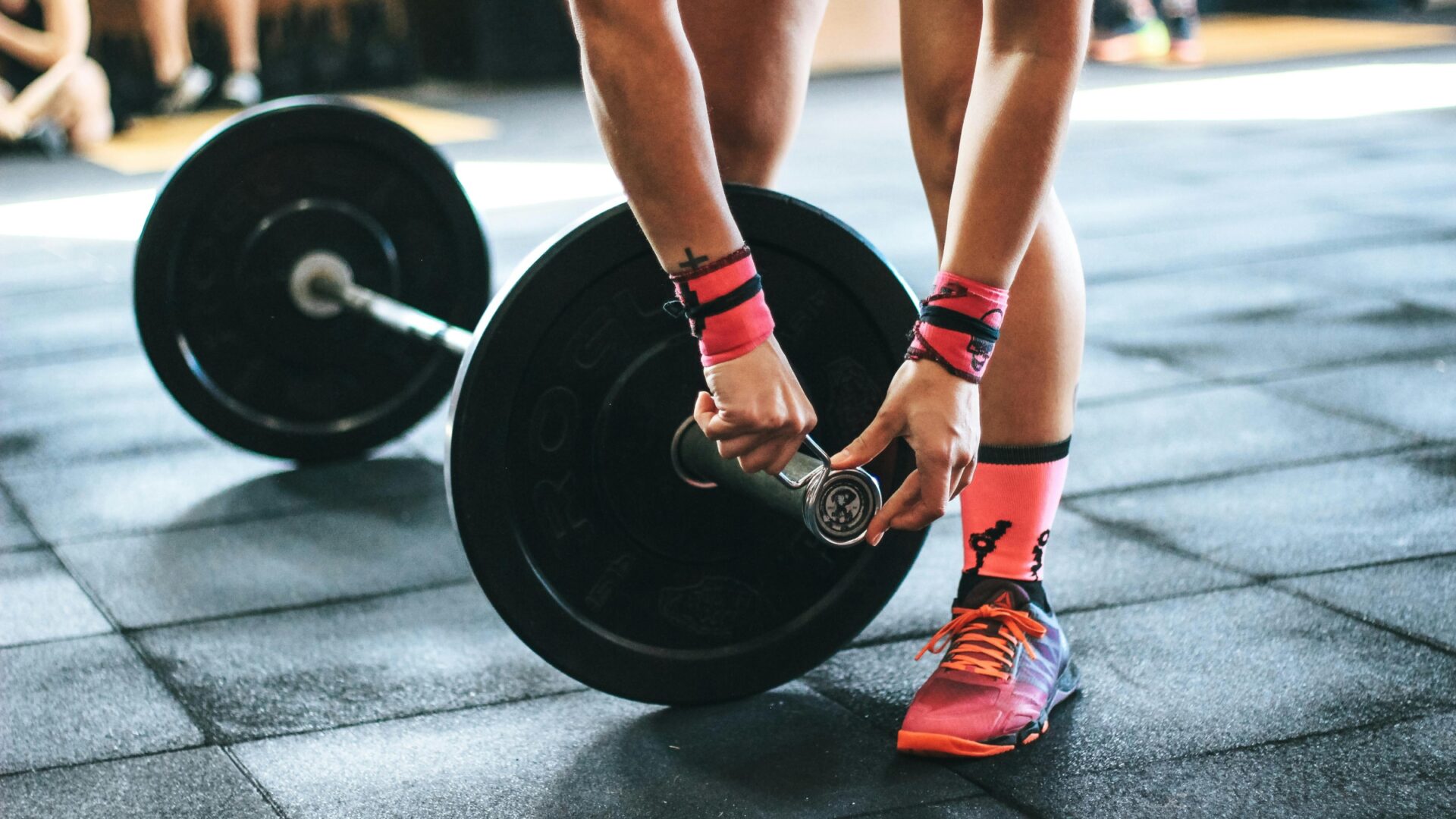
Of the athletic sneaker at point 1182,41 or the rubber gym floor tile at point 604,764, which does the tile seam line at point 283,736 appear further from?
the athletic sneaker at point 1182,41

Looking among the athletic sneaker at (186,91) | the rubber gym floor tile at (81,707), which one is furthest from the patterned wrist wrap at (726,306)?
the athletic sneaker at (186,91)

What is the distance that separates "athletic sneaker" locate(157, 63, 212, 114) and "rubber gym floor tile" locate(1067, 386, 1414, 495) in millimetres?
5392

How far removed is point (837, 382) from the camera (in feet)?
4.25

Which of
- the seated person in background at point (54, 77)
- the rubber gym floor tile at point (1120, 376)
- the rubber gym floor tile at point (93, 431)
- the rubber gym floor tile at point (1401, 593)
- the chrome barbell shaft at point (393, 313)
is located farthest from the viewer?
the seated person in background at point (54, 77)

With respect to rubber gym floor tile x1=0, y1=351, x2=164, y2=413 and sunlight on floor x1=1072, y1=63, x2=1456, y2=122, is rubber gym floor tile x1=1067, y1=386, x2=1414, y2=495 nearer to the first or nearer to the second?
rubber gym floor tile x1=0, y1=351, x2=164, y2=413

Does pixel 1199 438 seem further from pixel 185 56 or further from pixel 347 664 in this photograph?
pixel 185 56

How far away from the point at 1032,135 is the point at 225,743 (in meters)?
0.87

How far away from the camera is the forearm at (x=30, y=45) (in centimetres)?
596

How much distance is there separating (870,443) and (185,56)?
21.6ft

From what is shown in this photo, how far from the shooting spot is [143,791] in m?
1.22

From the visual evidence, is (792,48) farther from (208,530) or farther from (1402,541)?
(208,530)

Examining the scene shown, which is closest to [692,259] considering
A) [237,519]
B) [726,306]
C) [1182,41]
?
[726,306]

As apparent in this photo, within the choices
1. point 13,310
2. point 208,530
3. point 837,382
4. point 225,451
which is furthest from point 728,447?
point 13,310

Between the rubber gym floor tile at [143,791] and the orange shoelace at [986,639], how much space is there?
587 mm
